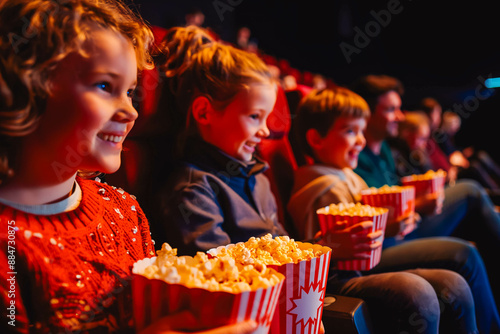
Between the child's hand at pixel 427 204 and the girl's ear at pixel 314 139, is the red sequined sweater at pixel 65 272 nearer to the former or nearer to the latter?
the girl's ear at pixel 314 139

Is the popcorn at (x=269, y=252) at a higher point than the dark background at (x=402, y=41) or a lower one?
higher

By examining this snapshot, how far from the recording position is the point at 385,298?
1050mm

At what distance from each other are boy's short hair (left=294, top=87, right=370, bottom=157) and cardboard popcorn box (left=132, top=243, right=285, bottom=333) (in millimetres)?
999

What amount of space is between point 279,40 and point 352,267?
3863 mm

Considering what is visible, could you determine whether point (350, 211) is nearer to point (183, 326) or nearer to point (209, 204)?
point (209, 204)

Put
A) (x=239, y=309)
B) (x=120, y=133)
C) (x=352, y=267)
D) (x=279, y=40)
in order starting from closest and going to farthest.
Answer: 1. (x=239, y=309)
2. (x=120, y=133)
3. (x=352, y=267)
4. (x=279, y=40)

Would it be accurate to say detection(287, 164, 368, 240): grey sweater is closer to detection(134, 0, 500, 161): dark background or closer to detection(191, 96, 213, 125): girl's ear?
detection(191, 96, 213, 125): girl's ear

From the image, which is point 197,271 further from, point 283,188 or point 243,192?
point 283,188

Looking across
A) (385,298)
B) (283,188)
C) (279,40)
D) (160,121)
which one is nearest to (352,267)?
(385,298)

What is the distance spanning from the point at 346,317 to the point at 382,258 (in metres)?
0.62

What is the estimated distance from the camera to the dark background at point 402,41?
4.41 m

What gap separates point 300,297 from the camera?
0.66m

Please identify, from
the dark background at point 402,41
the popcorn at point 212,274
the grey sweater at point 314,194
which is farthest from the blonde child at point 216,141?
the dark background at point 402,41

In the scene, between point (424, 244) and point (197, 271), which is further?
point (424, 244)
